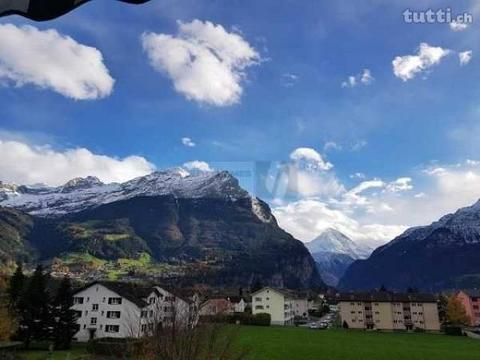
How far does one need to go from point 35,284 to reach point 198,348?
159 ft

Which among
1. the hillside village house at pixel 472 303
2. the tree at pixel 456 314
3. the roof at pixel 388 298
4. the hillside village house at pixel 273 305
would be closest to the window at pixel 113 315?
the hillside village house at pixel 273 305

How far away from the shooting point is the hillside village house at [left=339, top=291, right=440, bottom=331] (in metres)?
100

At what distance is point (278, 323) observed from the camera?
103 meters

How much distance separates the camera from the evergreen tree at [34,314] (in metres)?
49.9

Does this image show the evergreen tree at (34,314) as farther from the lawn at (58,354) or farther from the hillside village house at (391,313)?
the hillside village house at (391,313)

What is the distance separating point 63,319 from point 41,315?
2.59m

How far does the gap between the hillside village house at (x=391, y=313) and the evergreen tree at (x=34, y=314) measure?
229 ft

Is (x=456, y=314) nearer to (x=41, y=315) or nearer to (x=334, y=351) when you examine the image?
(x=334, y=351)

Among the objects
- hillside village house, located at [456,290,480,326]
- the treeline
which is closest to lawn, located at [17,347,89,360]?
the treeline

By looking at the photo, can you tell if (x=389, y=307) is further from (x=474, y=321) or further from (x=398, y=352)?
(x=398, y=352)

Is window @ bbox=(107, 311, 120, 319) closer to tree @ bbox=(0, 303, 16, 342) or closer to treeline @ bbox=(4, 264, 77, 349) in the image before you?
treeline @ bbox=(4, 264, 77, 349)

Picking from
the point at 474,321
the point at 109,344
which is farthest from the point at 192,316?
the point at 474,321

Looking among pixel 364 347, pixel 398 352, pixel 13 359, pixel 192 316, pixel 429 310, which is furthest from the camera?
pixel 429 310

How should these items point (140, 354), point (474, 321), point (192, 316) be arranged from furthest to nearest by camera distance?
point (474, 321), point (140, 354), point (192, 316)
